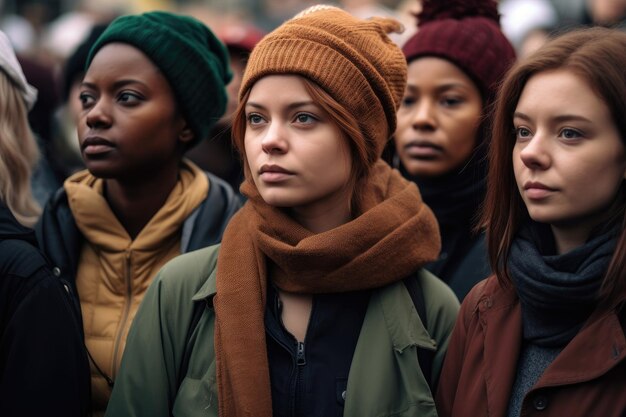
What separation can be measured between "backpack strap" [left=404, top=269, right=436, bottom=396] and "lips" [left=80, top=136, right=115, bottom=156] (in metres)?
1.39

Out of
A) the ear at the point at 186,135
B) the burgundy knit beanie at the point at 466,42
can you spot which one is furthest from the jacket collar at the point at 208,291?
the burgundy knit beanie at the point at 466,42

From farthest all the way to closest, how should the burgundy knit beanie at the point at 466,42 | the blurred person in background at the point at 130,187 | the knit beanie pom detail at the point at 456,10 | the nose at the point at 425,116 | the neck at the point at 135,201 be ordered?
1. the knit beanie pom detail at the point at 456,10
2. the burgundy knit beanie at the point at 466,42
3. the nose at the point at 425,116
4. the neck at the point at 135,201
5. the blurred person in background at the point at 130,187

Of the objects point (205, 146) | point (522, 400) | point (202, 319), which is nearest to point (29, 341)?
point (202, 319)

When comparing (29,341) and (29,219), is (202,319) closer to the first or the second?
(29,341)

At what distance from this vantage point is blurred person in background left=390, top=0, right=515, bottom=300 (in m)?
4.38

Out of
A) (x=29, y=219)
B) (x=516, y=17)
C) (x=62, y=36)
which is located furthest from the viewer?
(x=62, y=36)

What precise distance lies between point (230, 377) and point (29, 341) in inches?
25.8

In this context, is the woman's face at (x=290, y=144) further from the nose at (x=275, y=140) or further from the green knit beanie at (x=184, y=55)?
the green knit beanie at (x=184, y=55)

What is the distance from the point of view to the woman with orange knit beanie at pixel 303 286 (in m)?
3.06

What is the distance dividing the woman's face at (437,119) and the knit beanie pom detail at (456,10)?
0.39m

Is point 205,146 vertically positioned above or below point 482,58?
below

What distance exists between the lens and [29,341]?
9.64 feet

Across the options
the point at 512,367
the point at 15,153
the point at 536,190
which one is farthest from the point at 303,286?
the point at 15,153

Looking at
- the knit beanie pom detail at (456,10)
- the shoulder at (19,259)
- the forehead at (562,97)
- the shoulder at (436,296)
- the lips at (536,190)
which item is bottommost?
the shoulder at (436,296)
